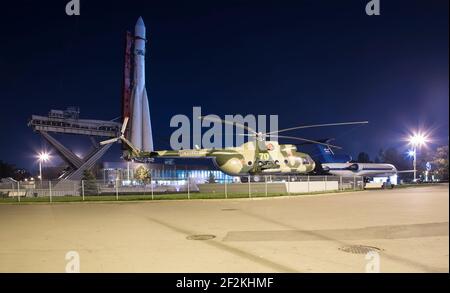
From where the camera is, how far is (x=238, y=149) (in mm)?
35219

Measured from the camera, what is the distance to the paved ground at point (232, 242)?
732 centimetres

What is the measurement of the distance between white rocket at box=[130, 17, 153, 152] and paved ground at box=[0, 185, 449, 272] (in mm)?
63673

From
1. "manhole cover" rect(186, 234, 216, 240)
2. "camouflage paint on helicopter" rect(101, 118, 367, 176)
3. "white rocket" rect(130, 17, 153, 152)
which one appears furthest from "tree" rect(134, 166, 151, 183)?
"manhole cover" rect(186, 234, 216, 240)

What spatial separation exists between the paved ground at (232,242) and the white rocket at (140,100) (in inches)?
2507

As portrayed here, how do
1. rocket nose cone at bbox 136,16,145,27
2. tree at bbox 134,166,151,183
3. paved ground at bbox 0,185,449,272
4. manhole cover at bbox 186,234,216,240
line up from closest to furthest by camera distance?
paved ground at bbox 0,185,449,272, manhole cover at bbox 186,234,216,240, tree at bbox 134,166,151,183, rocket nose cone at bbox 136,16,145,27

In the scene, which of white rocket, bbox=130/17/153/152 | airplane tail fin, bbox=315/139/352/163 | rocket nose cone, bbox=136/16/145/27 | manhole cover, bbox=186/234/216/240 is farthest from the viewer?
rocket nose cone, bbox=136/16/145/27

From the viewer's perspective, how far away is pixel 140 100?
259 ft

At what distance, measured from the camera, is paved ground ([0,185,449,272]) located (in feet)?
24.0

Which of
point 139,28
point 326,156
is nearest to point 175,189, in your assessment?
point 326,156

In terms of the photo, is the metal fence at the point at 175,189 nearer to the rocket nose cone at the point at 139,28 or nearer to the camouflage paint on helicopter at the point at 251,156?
the camouflage paint on helicopter at the point at 251,156

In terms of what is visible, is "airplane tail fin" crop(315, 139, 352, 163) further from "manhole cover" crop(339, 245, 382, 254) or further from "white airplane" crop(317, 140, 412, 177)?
"manhole cover" crop(339, 245, 382, 254)
